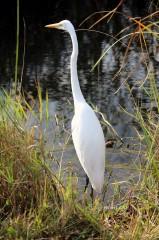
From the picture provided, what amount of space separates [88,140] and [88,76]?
494 cm

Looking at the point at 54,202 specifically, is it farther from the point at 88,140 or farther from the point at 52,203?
the point at 88,140

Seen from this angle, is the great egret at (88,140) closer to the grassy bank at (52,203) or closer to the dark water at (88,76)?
the dark water at (88,76)

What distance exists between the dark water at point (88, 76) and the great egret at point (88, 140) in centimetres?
33

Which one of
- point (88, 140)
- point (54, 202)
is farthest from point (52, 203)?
point (88, 140)

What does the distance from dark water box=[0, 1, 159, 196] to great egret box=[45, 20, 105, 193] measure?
33 cm

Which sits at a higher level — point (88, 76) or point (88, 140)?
point (88, 140)

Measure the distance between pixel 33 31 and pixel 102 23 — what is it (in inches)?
68.8

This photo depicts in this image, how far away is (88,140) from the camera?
356 centimetres

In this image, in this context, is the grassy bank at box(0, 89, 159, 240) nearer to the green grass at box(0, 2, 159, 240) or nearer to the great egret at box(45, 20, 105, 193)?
the green grass at box(0, 2, 159, 240)

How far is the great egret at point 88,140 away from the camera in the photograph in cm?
348

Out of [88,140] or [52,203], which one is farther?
[88,140]

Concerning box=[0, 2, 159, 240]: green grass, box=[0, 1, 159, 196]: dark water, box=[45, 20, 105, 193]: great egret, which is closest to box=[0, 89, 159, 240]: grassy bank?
box=[0, 2, 159, 240]: green grass

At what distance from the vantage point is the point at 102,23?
13.4 m

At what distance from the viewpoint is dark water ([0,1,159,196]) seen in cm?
488
